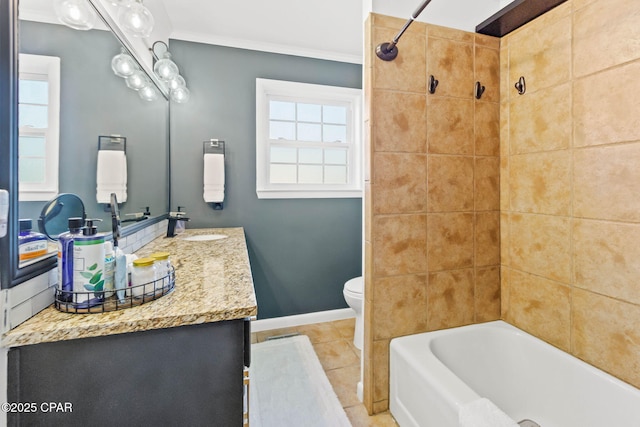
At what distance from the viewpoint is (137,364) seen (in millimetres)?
730

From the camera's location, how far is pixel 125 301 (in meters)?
0.81

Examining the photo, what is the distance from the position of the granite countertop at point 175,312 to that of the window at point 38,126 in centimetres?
36

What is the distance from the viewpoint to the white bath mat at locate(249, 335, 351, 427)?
144 cm

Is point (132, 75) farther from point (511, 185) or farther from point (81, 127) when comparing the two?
point (511, 185)

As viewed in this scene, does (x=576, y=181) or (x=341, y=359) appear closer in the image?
(x=576, y=181)

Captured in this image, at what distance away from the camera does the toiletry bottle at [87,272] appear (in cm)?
77

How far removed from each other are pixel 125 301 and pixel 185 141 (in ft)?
5.87

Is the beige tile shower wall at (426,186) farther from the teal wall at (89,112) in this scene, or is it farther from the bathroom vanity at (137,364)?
the teal wall at (89,112)

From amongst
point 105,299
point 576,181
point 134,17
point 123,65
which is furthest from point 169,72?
point 576,181

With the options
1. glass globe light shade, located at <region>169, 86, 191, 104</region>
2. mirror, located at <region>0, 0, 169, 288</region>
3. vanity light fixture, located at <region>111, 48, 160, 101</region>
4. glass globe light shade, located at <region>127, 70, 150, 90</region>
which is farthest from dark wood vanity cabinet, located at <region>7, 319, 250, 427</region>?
glass globe light shade, located at <region>169, 86, 191, 104</region>

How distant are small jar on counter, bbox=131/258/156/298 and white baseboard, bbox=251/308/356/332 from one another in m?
1.69

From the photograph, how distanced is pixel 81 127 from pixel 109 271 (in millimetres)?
679

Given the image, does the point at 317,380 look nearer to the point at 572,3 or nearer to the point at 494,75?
the point at 494,75

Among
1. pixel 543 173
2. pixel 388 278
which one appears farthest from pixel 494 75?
pixel 388 278
